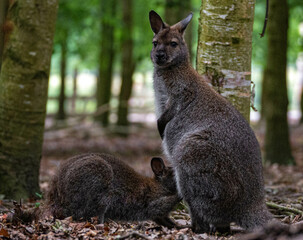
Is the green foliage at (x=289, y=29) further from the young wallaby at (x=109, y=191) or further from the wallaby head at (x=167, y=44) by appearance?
the young wallaby at (x=109, y=191)

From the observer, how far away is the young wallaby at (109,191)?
17.9ft

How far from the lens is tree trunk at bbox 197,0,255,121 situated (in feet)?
20.3

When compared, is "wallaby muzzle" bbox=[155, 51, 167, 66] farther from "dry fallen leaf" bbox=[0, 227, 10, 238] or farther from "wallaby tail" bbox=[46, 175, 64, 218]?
"dry fallen leaf" bbox=[0, 227, 10, 238]

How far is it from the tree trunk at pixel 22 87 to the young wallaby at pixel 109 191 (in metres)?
1.87

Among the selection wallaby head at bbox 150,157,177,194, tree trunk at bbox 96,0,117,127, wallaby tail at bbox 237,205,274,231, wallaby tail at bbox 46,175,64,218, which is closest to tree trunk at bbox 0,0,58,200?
wallaby tail at bbox 46,175,64,218

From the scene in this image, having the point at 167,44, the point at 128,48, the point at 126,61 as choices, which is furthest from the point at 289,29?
the point at 167,44

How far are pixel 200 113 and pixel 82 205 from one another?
6.10 ft

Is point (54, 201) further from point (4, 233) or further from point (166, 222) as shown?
point (166, 222)

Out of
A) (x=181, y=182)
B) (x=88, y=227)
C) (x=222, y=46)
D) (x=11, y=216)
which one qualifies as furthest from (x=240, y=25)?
(x=11, y=216)

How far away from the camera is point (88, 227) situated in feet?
16.9

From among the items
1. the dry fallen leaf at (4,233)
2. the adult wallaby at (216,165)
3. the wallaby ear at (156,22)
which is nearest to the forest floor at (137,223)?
the dry fallen leaf at (4,233)

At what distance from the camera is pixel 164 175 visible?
19.7ft

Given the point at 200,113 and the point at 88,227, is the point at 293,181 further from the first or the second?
the point at 88,227

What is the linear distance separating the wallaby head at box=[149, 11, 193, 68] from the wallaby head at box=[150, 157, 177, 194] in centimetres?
132
